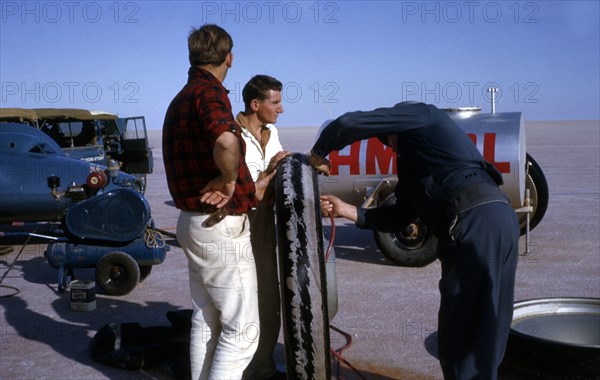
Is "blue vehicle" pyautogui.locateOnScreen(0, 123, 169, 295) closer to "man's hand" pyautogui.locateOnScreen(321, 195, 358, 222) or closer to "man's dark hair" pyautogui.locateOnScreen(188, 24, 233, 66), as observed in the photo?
"man's hand" pyautogui.locateOnScreen(321, 195, 358, 222)

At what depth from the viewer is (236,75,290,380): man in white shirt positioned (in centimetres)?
355

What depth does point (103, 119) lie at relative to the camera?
56.0 ft

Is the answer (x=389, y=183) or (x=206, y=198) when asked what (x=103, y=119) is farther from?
(x=206, y=198)

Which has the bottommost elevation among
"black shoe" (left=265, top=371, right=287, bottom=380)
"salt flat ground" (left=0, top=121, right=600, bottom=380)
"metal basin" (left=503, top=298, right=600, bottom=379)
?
"salt flat ground" (left=0, top=121, right=600, bottom=380)

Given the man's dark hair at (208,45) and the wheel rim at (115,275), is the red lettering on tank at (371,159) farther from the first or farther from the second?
the man's dark hair at (208,45)

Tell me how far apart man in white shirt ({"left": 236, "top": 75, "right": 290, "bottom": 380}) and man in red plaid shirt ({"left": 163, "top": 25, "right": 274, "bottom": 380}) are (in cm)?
39

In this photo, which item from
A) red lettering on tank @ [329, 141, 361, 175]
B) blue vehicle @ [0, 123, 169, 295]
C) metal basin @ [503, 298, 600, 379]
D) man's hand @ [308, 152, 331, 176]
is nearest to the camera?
man's hand @ [308, 152, 331, 176]

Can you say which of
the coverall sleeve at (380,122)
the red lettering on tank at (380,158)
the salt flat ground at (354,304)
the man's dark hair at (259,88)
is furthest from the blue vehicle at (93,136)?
the coverall sleeve at (380,122)

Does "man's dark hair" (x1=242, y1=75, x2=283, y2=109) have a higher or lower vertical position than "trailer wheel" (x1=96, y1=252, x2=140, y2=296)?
higher

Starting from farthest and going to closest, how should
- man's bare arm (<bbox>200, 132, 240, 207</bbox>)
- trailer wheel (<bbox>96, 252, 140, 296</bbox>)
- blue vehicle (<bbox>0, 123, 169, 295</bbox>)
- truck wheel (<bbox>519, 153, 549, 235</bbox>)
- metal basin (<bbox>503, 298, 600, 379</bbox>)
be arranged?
truck wheel (<bbox>519, 153, 549, 235</bbox>)
trailer wheel (<bbox>96, 252, 140, 296</bbox>)
blue vehicle (<bbox>0, 123, 169, 295</bbox>)
metal basin (<bbox>503, 298, 600, 379</bbox>)
man's bare arm (<bbox>200, 132, 240, 207</bbox>)

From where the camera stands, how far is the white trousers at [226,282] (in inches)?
119

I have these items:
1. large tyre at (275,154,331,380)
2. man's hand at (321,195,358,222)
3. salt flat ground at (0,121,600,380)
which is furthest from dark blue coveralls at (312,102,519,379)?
salt flat ground at (0,121,600,380)

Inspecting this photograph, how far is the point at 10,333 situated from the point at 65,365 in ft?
3.51

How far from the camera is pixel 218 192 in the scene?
2.93 m
